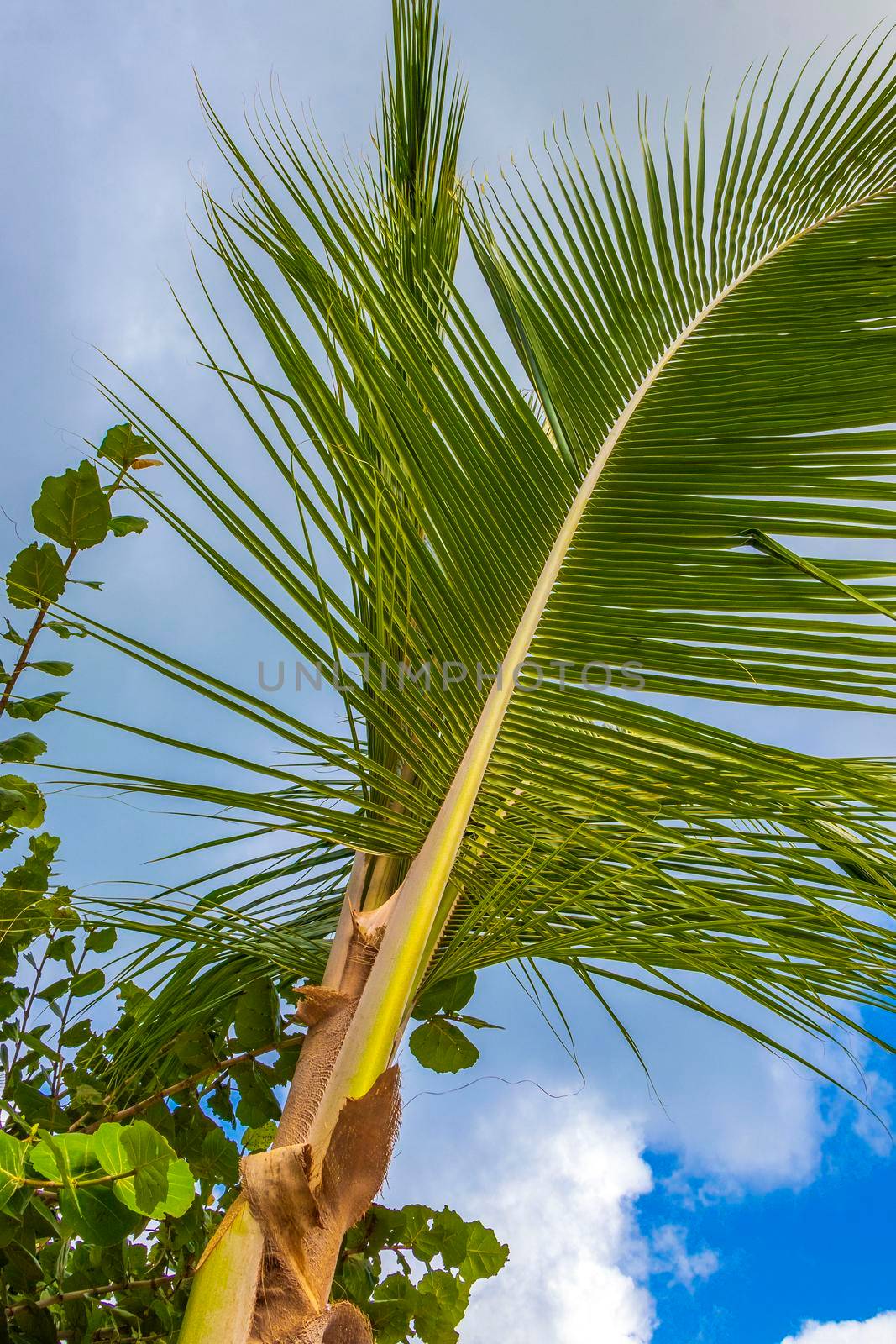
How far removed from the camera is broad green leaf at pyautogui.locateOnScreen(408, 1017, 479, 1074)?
1311 mm

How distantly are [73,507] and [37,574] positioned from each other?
92mm

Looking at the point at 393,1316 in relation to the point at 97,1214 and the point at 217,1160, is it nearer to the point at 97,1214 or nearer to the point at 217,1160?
the point at 217,1160

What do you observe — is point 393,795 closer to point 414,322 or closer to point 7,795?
point 7,795

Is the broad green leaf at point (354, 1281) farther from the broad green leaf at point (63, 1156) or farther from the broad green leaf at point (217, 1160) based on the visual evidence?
the broad green leaf at point (63, 1156)

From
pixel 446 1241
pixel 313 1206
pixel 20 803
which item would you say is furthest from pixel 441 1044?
pixel 20 803

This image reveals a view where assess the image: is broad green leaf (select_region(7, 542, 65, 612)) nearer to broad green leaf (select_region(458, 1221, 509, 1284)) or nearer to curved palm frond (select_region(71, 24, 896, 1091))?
curved palm frond (select_region(71, 24, 896, 1091))

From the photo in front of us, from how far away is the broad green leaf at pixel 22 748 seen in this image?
116cm

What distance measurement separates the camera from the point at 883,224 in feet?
5.37

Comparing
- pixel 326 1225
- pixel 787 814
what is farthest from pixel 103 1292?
pixel 787 814

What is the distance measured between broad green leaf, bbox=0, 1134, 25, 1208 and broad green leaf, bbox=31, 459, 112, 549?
76 cm

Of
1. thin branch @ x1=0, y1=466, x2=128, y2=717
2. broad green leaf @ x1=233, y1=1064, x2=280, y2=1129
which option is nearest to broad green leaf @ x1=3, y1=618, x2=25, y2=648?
thin branch @ x1=0, y1=466, x2=128, y2=717

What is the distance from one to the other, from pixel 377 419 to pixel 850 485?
587 millimetres

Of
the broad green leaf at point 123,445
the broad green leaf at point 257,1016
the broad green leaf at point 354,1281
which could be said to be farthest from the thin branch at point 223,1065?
the broad green leaf at point 123,445

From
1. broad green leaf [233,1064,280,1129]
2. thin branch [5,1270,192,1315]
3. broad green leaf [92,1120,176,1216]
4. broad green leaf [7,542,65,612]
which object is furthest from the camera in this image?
broad green leaf [233,1064,280,1129]
